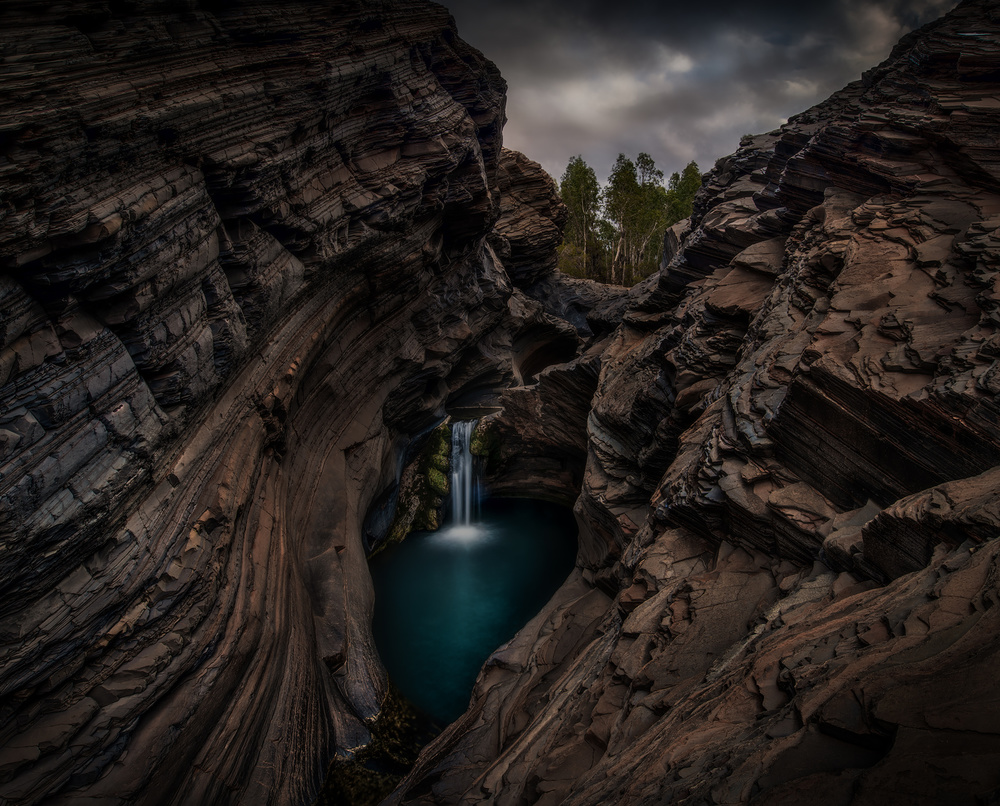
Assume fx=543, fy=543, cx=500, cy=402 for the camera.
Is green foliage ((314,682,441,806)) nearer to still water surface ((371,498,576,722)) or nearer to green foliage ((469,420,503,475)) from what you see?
still water surface ((371,498,576,722))

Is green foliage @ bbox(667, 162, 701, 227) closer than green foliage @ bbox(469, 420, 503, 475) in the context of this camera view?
No

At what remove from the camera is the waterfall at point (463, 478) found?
76.3ft

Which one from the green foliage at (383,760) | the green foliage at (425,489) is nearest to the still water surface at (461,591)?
the green foliage at (425,489)

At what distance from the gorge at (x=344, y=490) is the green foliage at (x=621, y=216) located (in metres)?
26.9

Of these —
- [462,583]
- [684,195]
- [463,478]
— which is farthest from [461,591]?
[684,195]

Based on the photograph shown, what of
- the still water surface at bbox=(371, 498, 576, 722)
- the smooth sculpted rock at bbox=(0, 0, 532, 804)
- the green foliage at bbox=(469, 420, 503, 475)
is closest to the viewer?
the smooth sculpted rock at bbox=(0, 0, 532, 804)

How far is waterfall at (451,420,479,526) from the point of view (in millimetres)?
23250

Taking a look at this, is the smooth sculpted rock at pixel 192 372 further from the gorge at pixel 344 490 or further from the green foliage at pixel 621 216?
the green foliage at pixel 621 216

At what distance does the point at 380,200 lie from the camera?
15125 mm

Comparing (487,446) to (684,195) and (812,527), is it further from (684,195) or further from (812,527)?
(684,195)

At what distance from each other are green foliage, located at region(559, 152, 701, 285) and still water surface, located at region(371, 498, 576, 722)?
28.2 m

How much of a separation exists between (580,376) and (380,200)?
29.4ft

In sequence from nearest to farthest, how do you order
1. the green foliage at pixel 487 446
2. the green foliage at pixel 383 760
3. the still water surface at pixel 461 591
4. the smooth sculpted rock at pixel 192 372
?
1. the smooth sculpted rock at pixel 192 372
2. the green foliage at pixel 383 760
3. the still water surface at pixel 461 591
4. the green foliage at pixel 487 446

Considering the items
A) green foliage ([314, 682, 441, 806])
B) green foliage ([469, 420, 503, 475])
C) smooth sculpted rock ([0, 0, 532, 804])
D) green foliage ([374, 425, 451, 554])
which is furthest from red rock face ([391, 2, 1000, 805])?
green foliage ([469, 420, 503, 475])
